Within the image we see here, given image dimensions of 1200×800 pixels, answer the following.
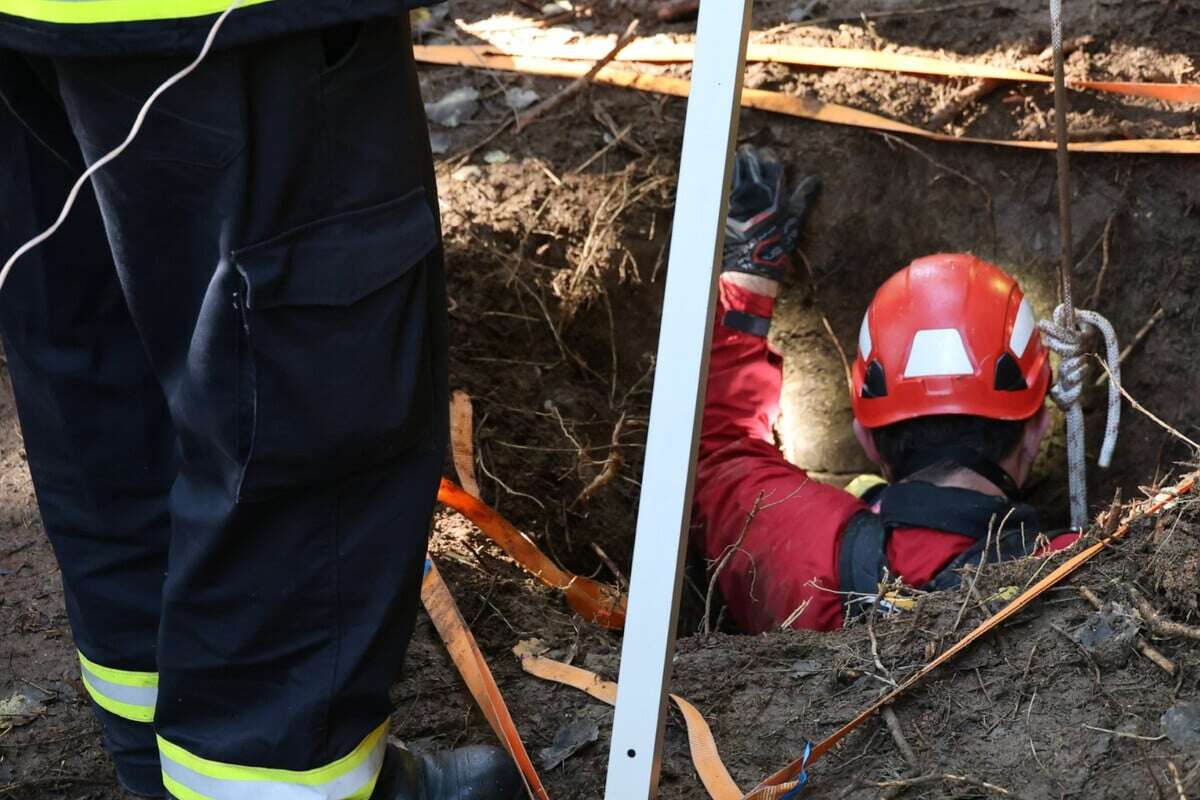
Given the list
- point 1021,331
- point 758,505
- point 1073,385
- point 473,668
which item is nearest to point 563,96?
point 1021,331

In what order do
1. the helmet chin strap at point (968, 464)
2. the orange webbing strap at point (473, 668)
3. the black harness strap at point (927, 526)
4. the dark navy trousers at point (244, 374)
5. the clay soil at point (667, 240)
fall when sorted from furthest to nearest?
the clay soil at point (667, 240)
the helmet chin strap at point (968, 464)
the black harness strap at point (927, 526)
the orange webbing strap at point (473, 668)
the dark navy trousers at point (244, 374)

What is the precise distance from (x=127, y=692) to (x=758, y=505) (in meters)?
1.61

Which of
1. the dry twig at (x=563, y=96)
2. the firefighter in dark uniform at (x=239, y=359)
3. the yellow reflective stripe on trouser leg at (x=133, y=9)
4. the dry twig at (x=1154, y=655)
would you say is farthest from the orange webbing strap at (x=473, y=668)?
the dry twig at (x=563, y=96)

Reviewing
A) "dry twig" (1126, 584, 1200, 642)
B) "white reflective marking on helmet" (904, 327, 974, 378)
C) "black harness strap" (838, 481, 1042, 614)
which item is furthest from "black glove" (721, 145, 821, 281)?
"dry twig" (1126, 584, 1200, 642)

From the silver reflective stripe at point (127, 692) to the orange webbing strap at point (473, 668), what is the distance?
1.95 ft

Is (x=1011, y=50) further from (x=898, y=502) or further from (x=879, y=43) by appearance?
(x=898, y=502)

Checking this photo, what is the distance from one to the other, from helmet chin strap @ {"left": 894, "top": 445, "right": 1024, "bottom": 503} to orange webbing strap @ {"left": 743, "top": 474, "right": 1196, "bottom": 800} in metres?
0.95

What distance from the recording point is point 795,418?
477 cm

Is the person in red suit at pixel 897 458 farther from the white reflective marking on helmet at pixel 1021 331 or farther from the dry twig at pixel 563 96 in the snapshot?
the dry twig at pixel 563 96

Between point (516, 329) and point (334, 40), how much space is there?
99.4 inches

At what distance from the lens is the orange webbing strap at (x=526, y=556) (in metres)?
3.24

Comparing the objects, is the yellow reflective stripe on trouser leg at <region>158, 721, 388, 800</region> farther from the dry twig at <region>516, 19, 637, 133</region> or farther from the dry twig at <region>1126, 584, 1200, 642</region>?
the dry twig at <region>516, 19, 637, 133</region>

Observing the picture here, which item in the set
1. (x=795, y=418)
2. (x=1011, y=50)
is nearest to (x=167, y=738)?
(x=795, y=418)

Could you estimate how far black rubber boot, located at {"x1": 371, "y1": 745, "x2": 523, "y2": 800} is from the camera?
2.14 m
